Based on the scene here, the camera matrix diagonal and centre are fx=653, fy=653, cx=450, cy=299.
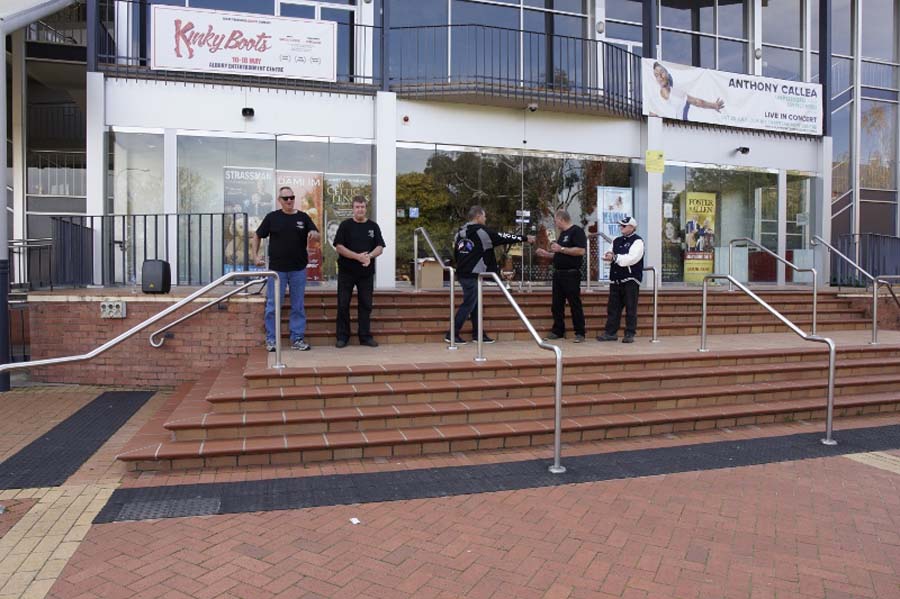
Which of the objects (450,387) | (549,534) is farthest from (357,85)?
(549,534)

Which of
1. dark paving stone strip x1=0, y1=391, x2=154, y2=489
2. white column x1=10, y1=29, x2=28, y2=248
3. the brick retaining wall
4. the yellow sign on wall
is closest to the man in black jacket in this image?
the brick retaining wall

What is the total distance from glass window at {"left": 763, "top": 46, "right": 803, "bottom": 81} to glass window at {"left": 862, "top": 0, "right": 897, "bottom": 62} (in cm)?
237

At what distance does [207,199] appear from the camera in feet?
37.6

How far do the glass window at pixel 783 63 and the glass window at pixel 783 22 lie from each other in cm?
20

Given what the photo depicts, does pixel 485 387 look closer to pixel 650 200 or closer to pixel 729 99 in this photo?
pixel 650 200

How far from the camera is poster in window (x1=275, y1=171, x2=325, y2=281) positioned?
38.2 ft

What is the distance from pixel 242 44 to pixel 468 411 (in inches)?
325

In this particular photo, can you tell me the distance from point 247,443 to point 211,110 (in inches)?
306

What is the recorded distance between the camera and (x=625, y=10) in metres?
14.8

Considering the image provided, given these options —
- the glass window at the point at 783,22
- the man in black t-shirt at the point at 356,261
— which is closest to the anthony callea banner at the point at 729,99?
the glass window at the point at 783,22

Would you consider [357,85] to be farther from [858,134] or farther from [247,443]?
[858,134]

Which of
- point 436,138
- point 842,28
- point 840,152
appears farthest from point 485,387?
point 842,28

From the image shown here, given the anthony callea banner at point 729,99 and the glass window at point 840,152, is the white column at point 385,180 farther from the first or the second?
the glass window at point 840,152

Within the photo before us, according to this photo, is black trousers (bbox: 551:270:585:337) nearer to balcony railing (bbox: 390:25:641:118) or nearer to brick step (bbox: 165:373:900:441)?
brick step (bbox: 165:373:900:441)
